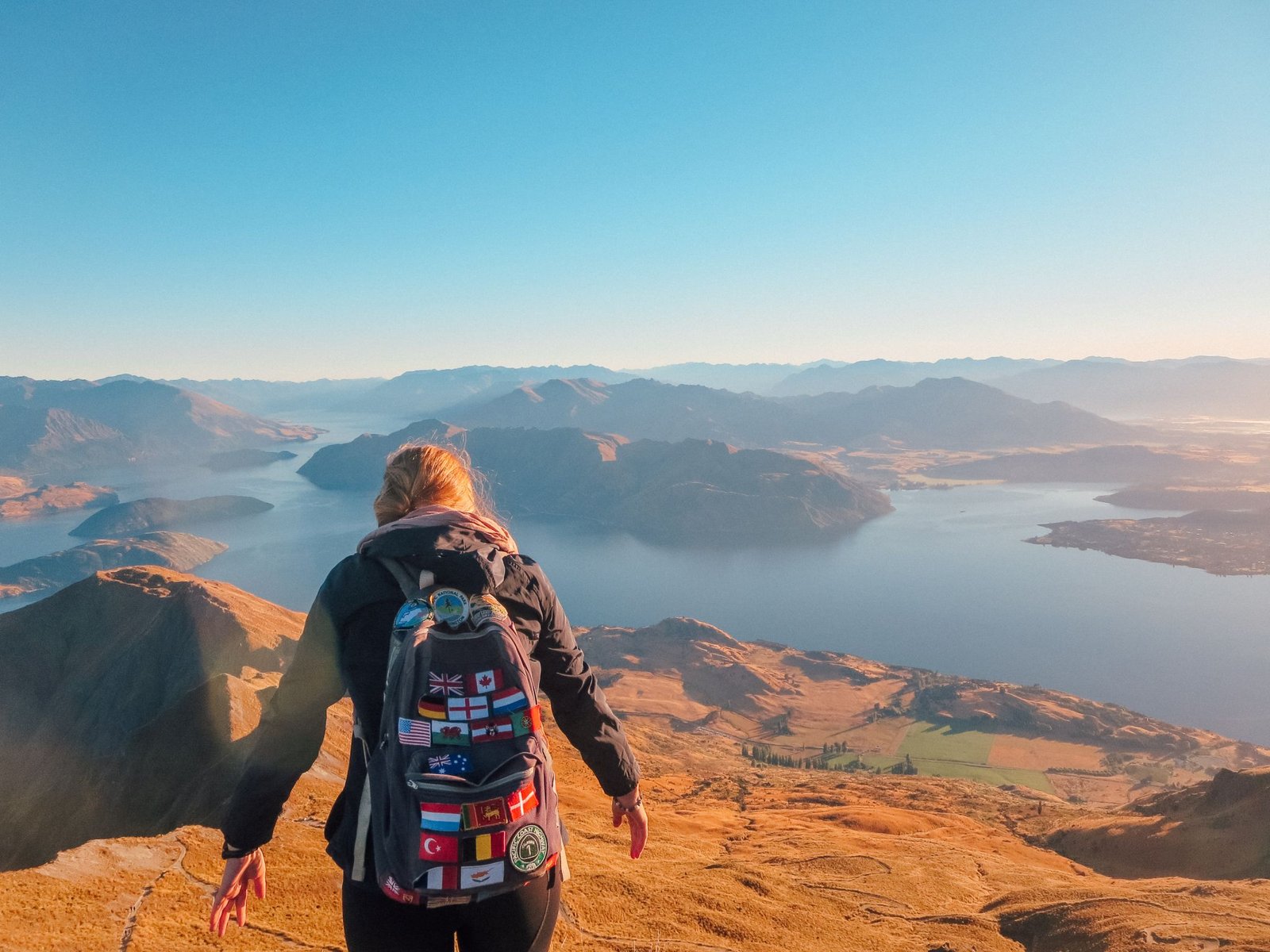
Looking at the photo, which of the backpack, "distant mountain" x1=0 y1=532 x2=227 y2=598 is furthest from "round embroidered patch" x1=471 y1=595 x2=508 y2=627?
"distant mountain" x1=0 y1=532 x2=227 y2=598

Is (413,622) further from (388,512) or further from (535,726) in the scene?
(388,512)

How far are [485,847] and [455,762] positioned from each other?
1.18 ft

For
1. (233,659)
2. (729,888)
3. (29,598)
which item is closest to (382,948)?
(729,888)

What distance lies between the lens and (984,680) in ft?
401

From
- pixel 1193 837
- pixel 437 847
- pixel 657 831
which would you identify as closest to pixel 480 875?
pixel 437 847

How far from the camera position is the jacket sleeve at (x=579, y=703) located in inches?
143

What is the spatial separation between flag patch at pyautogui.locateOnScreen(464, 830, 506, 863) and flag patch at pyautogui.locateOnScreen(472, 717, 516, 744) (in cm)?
36

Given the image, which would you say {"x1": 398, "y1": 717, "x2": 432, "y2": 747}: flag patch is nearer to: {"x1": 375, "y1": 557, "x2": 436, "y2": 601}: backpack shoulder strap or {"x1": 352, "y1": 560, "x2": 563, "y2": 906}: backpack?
{"x1": 352, "y1": 560, "x2": 563, "y2": 906}: backpack

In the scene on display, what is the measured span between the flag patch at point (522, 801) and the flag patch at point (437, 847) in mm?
235

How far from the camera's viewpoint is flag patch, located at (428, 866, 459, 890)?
9.21 ft

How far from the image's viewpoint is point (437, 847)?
2795 mm

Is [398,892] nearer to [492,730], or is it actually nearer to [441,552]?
[492,730]

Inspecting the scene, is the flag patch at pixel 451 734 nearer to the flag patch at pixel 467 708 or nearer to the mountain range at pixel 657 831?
the flag patch at pixel 467 708

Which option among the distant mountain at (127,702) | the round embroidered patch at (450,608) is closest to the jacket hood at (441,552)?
the round embroidered patch at (450,608)
